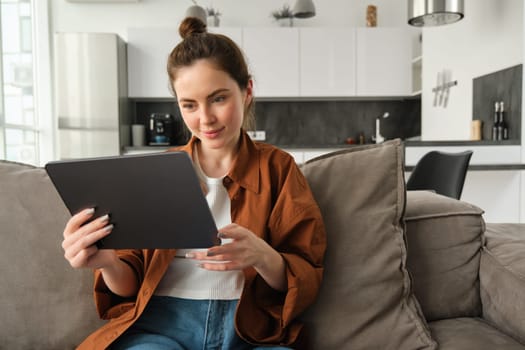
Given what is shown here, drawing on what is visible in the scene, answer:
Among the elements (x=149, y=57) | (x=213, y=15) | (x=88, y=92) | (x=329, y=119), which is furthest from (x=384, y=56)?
(x=88, y=92)

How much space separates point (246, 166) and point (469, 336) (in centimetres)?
63

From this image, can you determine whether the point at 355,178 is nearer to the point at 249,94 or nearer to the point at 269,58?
the point at 249,94

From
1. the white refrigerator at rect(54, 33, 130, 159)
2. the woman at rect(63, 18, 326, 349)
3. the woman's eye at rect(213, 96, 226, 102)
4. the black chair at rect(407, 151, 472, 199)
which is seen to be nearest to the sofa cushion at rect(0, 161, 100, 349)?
the woman at rect(63, 18, 326, 349)

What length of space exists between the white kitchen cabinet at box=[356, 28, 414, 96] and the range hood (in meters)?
1.31

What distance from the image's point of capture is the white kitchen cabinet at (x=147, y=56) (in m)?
4.70

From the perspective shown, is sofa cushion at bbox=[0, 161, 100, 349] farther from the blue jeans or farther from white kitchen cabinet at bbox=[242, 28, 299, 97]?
white kitchen cabinet at bbox=[242, 28, 299, 97]

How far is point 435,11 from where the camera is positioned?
3221mm

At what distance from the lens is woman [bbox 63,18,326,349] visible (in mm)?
989

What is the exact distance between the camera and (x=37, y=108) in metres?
4.92

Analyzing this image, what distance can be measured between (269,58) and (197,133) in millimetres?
3876

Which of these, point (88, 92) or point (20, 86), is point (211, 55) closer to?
point (88, 92)

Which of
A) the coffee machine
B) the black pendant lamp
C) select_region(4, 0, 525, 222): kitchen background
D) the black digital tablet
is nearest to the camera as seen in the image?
the black digital tablet

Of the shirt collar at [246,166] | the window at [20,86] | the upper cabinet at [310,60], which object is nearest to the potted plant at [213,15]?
the upper cabinet at [310,60]

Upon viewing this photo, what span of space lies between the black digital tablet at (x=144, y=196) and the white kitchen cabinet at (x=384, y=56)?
4301 millimetres
